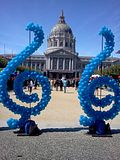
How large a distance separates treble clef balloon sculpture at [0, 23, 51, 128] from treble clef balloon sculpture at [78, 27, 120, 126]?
3.95ft

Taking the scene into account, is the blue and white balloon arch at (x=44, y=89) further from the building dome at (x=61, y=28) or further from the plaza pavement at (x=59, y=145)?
the building dome at (x=61, y=28)

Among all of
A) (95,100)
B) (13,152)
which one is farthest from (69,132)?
(13,152)

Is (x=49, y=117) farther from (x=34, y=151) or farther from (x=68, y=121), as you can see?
(x=34, y=151)

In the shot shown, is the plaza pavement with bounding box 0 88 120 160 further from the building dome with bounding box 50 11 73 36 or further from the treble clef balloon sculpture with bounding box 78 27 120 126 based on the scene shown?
the building dome with bounding box 50 11 73 36

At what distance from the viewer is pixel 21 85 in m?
10.6

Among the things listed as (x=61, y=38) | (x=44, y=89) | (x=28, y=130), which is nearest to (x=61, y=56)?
(x=61, y=38)

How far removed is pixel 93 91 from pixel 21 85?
233 centimetres

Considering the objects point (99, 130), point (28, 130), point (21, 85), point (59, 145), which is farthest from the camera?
point (21, 85)

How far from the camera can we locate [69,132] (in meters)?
10.5

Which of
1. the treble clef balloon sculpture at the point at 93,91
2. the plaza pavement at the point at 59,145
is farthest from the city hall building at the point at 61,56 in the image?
the plaza pavement at the point at 59,145

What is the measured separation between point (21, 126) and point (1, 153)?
2.62m

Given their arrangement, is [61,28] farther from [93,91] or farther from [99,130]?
[99,130]

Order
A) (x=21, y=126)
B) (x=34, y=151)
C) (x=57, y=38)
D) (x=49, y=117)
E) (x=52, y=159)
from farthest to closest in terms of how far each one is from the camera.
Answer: (x=57, y=38) → (x=49, y=117) → (x=21, y=126) → (x=34, y=151) → (x=52, y=159)

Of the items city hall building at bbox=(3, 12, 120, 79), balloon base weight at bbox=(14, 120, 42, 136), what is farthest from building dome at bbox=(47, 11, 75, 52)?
balloon base weight at bbox=(14, 120, 42, 136)
